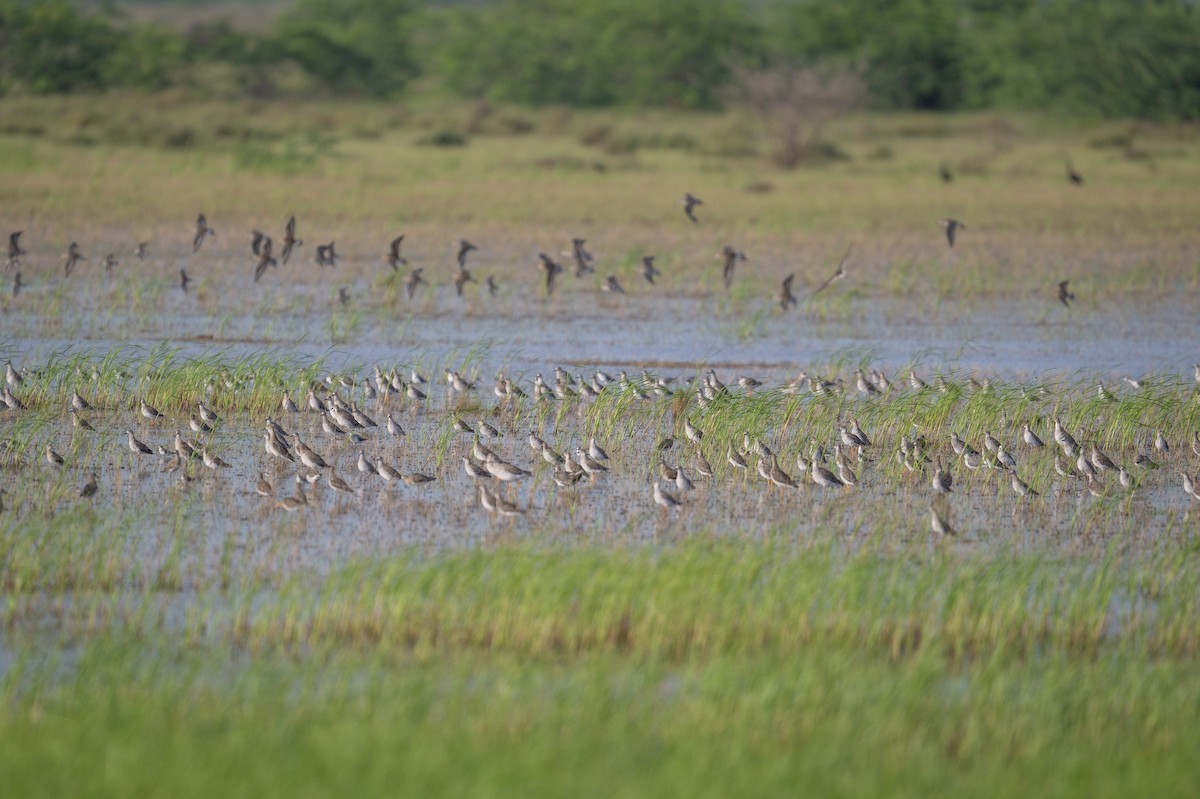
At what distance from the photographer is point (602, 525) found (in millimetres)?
11000

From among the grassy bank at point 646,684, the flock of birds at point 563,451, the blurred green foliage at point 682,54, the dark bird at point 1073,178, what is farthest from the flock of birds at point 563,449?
the blurred green foliage at point 682,54

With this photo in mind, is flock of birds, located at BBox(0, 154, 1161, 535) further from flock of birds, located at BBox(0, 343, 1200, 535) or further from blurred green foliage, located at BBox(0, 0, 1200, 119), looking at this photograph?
blurred green foliage, located at BBox(0, 0, 1200, 119)

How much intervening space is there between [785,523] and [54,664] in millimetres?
4996

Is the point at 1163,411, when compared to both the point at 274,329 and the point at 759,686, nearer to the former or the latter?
the point at 759,686

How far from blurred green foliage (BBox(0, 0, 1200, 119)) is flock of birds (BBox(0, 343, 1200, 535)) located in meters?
36.5

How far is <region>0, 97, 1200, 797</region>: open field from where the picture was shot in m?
6.95

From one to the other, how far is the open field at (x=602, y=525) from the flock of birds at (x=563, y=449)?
6cm

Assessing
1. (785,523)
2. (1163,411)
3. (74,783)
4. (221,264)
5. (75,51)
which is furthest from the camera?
(75,51)

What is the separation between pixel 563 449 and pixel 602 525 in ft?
8.32

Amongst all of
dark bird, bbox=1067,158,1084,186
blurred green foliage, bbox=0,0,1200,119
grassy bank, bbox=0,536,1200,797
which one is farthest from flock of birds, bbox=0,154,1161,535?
blurred green foliage, bbox=0,0,1200,119

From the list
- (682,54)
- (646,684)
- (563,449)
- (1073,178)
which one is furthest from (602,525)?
(682,54)

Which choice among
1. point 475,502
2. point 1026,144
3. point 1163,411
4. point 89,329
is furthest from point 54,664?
point 1026,144

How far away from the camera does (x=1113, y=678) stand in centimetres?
780

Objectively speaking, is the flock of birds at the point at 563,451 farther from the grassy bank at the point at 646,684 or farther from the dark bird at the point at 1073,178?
the dark bird at the point at 1073,178
